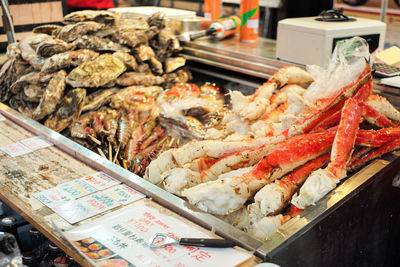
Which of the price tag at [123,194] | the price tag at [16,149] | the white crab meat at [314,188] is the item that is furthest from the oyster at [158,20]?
the white crab meat at [314,188]

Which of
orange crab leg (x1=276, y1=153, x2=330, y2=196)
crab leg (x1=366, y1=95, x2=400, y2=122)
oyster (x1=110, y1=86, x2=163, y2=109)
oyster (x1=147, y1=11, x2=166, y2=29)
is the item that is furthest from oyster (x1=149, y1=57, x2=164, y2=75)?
orange crab leg (x1=276, y1=153, x2=330, y2=196)

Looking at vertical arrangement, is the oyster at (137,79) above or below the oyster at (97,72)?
below

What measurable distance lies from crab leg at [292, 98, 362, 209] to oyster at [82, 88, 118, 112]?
5.34 ft

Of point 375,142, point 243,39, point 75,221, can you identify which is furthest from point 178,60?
point 75,221

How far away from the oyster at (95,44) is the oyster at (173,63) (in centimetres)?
35

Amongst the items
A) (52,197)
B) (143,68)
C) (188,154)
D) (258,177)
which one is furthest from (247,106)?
(143,68)

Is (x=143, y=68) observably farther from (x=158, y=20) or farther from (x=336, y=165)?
(x=336, y=165)

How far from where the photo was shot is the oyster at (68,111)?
2689 mm

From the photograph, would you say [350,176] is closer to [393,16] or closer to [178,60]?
[178,60]

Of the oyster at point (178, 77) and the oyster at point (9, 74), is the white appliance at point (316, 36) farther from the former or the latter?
the oyster at point (9, 74)

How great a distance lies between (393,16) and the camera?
5.20 meters

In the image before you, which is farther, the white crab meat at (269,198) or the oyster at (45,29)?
the oyster at (45,29)

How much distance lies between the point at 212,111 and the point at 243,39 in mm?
1282

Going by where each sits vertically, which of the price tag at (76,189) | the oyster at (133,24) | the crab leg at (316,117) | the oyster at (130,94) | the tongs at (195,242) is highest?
the oyster at (133,24)
